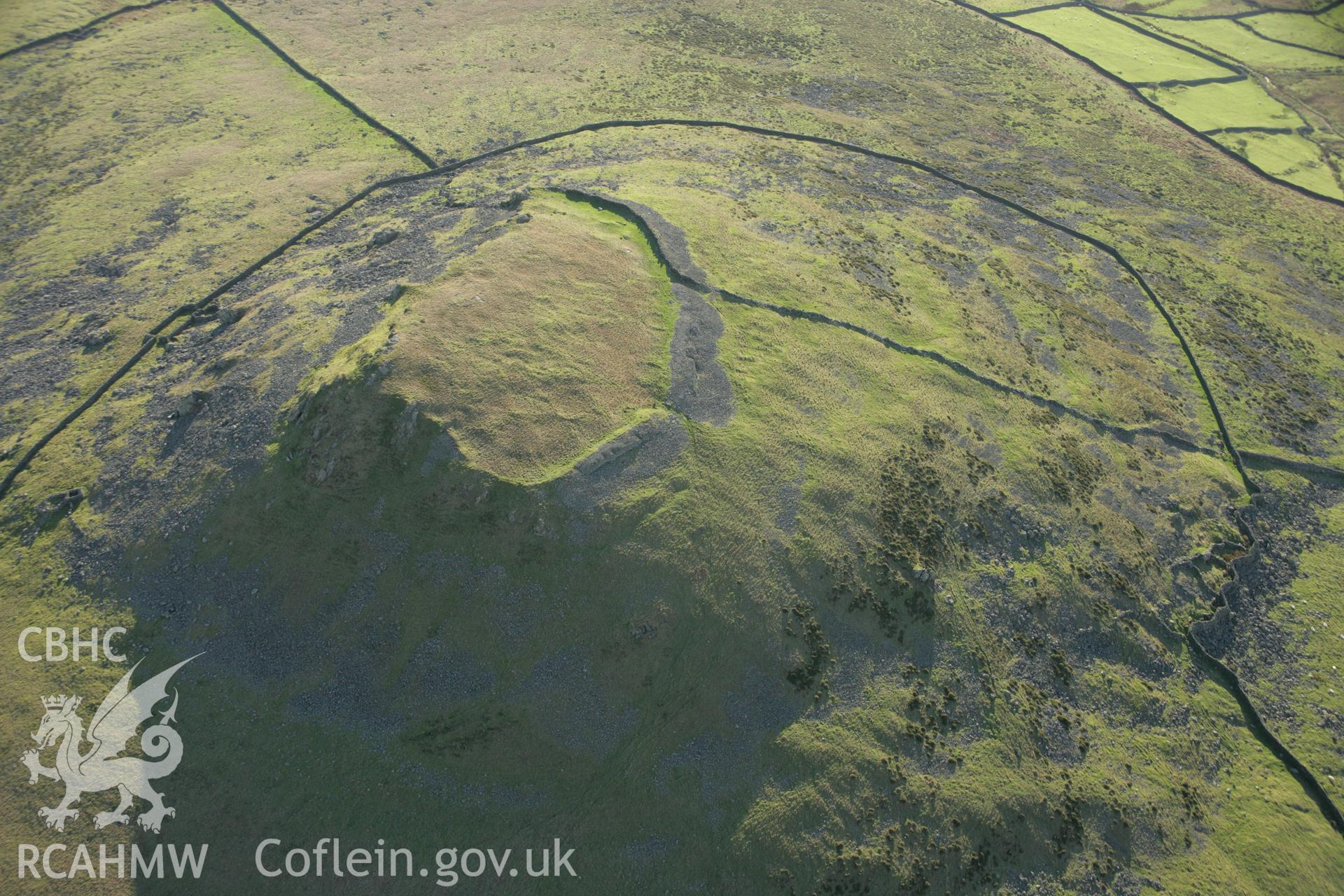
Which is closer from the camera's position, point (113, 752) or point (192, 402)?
point (113, 752)

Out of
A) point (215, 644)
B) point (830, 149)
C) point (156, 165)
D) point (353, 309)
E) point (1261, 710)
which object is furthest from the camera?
point (830, 149)

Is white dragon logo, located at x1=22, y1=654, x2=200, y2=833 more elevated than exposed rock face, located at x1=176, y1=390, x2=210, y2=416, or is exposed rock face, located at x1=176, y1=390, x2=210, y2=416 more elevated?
exposed rock face, located at x1=176, y1=390, x2=210, y2=416

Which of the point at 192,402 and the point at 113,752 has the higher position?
the point at 192,402

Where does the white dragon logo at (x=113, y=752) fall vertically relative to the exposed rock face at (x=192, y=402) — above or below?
below

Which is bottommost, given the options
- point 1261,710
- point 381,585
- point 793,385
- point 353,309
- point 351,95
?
point 1261,710

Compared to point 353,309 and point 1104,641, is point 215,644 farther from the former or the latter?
point 1104,641

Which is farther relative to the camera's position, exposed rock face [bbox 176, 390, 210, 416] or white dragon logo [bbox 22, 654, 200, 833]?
exposed rock face [bbox 176, 390, 210, 416]

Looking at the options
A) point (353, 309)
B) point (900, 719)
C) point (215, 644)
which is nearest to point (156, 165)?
point (353, 309)

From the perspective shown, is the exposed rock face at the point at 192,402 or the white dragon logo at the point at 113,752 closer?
the white dragon logo at the point at 113,752
